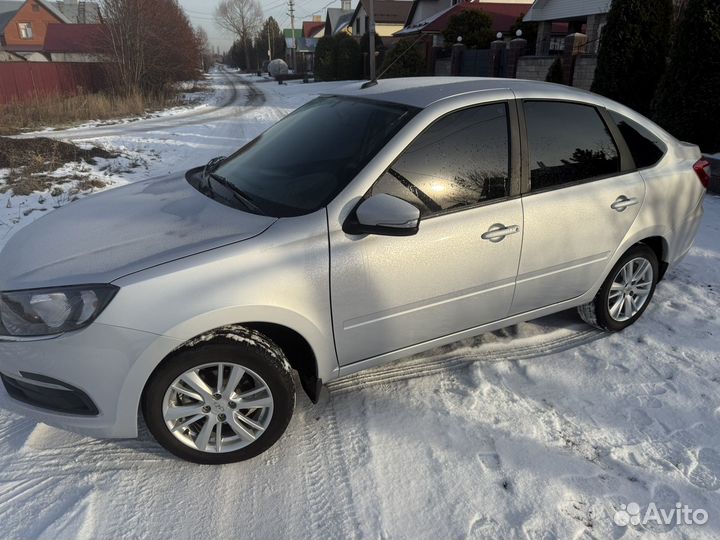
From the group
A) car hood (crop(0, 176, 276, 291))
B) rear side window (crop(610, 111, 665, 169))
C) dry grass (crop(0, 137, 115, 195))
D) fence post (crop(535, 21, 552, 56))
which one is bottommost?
dry grass (crop(0, 137, 115, 195))

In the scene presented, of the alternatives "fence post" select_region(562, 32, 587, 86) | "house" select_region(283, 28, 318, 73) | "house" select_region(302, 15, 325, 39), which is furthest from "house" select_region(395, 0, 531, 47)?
"house" select_region(302, 15, 325, 39)

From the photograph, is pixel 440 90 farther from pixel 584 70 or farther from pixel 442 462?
pixel 584 70

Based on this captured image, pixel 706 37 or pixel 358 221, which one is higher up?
pixel 706 37

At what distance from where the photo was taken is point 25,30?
63.8 metres

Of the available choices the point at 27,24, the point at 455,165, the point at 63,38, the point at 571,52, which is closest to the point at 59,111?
the point at 571,52

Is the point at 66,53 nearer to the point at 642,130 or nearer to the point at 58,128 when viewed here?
the point at 58,128

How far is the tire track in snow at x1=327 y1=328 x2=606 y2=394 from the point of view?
3.24 m

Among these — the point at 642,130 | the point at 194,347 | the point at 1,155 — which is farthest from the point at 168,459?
the point at 1,155

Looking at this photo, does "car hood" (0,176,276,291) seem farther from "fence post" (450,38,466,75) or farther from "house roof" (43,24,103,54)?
"house roof" (43,24,103,54)

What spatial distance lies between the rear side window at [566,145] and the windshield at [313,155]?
84cm

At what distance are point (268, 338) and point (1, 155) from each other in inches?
321

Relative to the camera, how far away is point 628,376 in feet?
10.7

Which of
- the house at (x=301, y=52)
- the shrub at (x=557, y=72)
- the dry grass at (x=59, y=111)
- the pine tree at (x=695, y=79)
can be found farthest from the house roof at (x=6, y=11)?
the pine tree at (x=695, y=79)

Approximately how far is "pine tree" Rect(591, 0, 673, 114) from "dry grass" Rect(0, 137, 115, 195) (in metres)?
9.47
